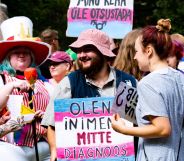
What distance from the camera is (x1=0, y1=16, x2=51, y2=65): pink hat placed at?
674cm

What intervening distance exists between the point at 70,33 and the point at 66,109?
10.0ft

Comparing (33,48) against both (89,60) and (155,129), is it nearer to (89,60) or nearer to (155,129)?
(89,60)

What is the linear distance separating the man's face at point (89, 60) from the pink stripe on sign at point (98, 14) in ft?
9.38

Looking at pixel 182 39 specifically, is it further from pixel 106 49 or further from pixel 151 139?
pixel 151 139

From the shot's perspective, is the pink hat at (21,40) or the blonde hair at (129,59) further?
the pink hat at (21,40)

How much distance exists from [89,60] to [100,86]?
0.22 metres

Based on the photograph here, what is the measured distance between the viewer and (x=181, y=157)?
17.5ft

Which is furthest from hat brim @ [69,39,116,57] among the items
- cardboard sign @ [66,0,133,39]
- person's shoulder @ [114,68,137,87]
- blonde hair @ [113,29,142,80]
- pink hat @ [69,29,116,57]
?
cardboard sign @ [66,0,133,39]

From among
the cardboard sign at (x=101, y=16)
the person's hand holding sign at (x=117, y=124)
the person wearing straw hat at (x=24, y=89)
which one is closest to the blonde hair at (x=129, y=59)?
the person wearing straw hat at (x=24, y=89)

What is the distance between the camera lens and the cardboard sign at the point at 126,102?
557 centimetres

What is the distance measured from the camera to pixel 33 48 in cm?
691

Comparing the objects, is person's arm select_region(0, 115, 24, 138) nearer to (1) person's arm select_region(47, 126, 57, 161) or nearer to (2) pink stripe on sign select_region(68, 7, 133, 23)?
(1) person's arm select_region(47, 126, 57, 161)

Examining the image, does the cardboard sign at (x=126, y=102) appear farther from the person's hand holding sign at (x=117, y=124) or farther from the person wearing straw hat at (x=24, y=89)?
the person wearing straw hat at (x=24, y=89)

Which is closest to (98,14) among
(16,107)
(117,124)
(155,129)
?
(16,107)
